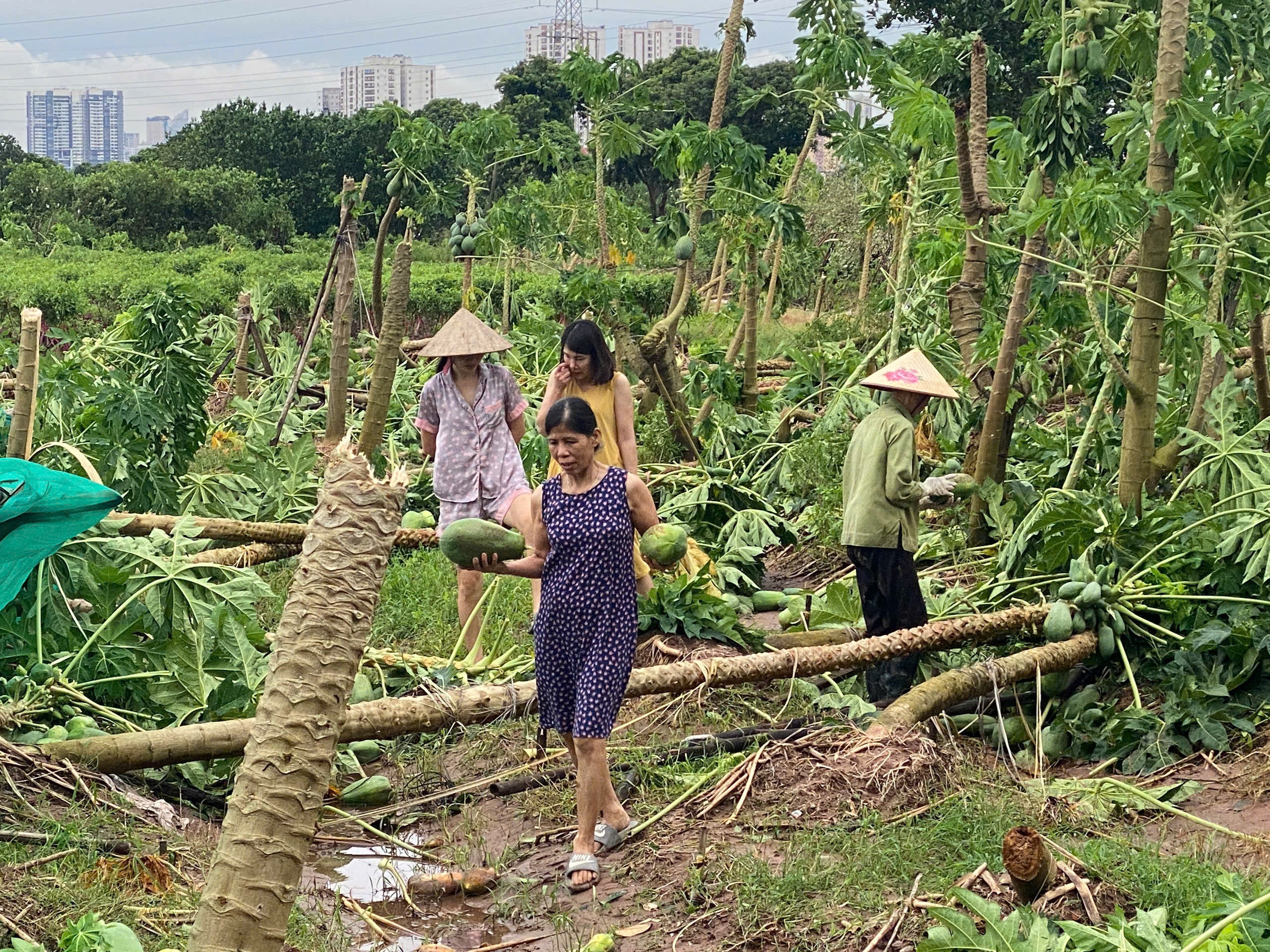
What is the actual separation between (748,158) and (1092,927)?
681cm

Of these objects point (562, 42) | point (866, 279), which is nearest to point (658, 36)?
point (562, 42)

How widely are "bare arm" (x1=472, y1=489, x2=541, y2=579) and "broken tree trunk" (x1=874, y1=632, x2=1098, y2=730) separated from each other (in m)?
1.31

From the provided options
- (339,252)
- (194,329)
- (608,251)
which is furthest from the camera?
(608,251)

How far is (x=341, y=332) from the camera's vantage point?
305 inches

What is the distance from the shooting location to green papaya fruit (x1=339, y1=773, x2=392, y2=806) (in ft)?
15.8

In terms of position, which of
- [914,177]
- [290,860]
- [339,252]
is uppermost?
[914,177]

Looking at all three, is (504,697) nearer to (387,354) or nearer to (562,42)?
(387,354)

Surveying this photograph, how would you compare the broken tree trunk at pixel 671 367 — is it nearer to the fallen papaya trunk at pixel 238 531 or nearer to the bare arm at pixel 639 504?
the fallen papaya trunk at pixel 238 531

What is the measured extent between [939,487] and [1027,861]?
9.08ft

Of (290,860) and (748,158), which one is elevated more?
(748,158)

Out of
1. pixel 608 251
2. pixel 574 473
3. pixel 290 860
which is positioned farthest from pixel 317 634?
pixel 608 251

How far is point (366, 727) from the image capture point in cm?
470

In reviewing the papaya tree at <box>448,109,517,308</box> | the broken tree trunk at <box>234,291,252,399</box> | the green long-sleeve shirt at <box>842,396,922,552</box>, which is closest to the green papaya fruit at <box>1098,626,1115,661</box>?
the green long-sleeve shirt at <box>842,396,922,552</box>

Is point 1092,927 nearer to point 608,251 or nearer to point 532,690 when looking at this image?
point 532,690
